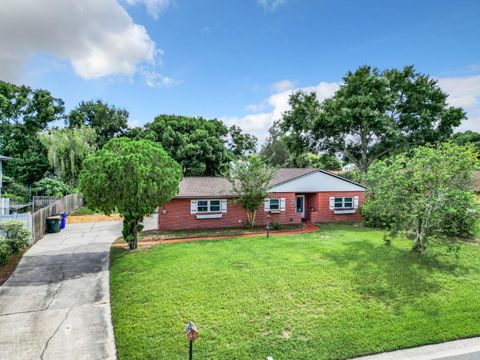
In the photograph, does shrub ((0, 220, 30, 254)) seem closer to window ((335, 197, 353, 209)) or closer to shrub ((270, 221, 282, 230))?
shrub ((270, 221, 282, 230))

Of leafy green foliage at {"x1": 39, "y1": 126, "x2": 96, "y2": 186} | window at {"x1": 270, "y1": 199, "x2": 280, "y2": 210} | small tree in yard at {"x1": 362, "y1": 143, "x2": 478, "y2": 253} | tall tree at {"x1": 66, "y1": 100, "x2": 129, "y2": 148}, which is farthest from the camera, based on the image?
tall tree at {"x1": 66, "y1": 100, "x2": 129, "y2": 148}

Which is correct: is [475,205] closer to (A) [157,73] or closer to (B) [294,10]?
(B) [294,10]

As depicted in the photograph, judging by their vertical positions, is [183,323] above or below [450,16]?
below

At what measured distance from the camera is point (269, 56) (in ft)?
63.4

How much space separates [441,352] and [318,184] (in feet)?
47.4

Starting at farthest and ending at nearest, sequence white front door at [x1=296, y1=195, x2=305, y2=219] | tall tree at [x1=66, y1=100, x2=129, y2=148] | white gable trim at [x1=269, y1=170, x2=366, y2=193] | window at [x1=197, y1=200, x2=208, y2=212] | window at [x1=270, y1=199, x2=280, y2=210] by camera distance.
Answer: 1. tall tree at [x1=66, y1=100, x2=129, y2=148]
2. white front door at [x1=296, y1=195, x2=305, y2=219]
3. white gable trim at [x1=269, y1=170, x2=366, y2=193]
4. window at [x1=270, y1=199, x2=280, y2=210]
5. window at [x1=197, y1=200, x2=208, y2=212]

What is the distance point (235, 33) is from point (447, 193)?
1452 cm

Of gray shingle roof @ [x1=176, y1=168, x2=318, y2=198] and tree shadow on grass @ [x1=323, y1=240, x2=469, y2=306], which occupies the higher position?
gray shingle roof @ [x1=176, y1=168, x2=318, y2=198]

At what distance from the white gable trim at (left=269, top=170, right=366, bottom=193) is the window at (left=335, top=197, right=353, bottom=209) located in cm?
71

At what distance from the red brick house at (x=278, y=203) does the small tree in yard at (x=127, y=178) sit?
5.20 meters

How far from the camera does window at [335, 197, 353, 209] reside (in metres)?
20.6

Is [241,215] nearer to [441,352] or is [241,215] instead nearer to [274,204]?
[274,204]

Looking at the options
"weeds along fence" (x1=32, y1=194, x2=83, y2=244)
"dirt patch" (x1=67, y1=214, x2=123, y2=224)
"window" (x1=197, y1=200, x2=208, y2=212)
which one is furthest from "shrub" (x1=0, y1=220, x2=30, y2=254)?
"window" (x1=197, y1=200, x2=208, y2=212)

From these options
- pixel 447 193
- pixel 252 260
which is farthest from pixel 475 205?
pixel 252 260
